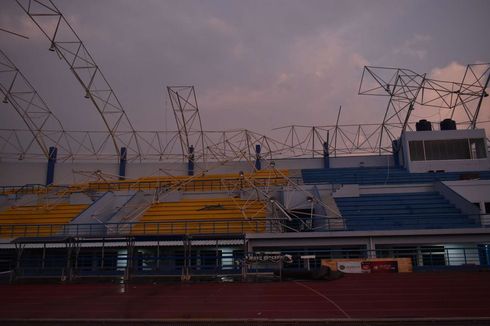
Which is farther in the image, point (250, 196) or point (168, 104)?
point (168, 104)

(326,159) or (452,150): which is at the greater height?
(326,159)

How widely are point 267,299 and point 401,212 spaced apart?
17328mm

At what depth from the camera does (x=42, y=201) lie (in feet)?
114

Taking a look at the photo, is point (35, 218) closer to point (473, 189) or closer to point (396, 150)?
point (473, 189)

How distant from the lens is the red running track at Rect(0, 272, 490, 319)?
9.73 metres

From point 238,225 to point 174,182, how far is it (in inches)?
376

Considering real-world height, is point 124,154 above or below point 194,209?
above

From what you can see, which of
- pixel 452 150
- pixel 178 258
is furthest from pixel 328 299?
pixel 452 150

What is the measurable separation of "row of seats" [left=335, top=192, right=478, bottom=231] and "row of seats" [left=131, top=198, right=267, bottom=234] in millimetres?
→ 5551

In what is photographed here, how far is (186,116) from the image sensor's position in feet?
135

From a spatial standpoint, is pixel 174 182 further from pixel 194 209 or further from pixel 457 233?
pixel 457 233

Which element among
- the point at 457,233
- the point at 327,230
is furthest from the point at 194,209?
the point at 457,233

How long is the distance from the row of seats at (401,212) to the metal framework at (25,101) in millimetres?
26957

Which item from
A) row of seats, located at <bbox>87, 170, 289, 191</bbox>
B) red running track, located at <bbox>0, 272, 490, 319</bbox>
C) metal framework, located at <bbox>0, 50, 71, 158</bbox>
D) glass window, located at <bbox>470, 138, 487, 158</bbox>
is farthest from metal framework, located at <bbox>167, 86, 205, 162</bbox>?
glass window, located at <bbox>470, 138, 487, 158</bbox>
